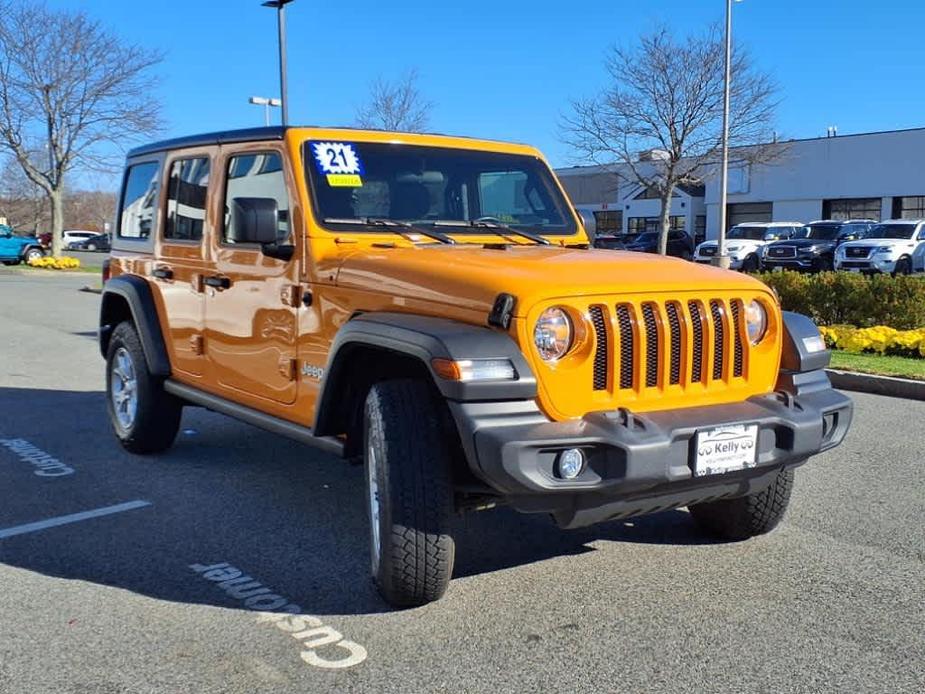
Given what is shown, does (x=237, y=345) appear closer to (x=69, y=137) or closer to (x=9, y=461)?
(x=9, y=461)

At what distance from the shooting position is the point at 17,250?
37.6 m

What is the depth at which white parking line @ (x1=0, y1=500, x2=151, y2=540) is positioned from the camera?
192 inches

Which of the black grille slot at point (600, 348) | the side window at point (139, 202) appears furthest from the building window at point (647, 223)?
the black grille slot at point (600, 348)

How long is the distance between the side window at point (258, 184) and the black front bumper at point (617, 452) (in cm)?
176

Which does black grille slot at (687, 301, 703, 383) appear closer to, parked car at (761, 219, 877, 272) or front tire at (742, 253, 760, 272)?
parked car at (761, 219, 877, 272)

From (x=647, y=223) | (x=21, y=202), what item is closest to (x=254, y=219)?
(x=647, y=223)

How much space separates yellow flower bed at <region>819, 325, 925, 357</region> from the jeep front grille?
24.4 feet

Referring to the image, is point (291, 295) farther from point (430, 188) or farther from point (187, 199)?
point (187, 199)

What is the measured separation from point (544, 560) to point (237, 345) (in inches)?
78.2

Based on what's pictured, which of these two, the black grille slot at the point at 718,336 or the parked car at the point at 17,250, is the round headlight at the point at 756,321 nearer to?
the black grille slot at the point at 718,336

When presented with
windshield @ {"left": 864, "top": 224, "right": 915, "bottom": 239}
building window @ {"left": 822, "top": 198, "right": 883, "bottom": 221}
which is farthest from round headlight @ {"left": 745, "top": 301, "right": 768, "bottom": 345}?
building window @ {"left": 822, "top": 198, "right": 883, "bottom": 221}

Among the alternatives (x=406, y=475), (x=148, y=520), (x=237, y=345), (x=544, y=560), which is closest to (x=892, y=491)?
(x=544, y=560)

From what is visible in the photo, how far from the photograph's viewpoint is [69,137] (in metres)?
32.2

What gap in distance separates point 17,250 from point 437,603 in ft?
125
